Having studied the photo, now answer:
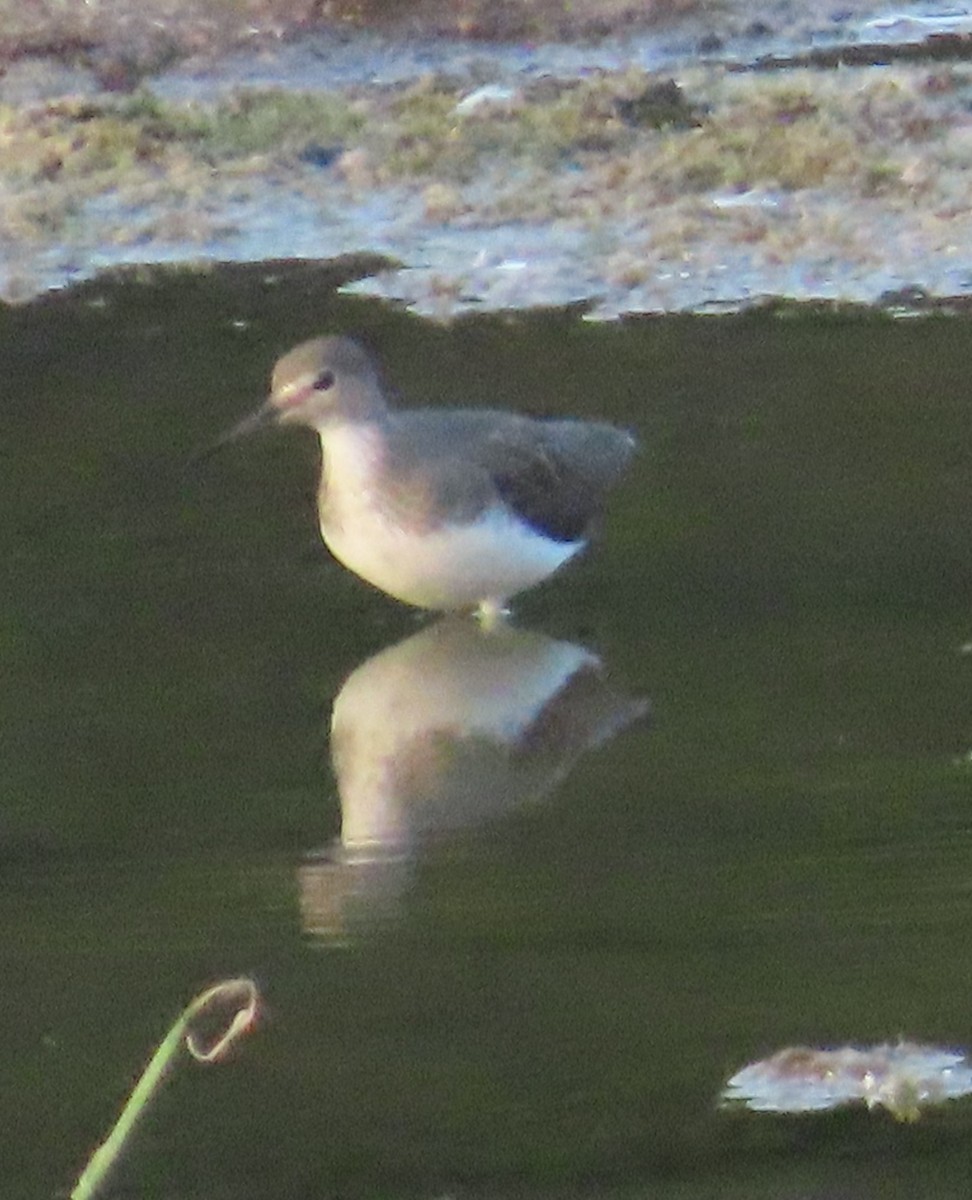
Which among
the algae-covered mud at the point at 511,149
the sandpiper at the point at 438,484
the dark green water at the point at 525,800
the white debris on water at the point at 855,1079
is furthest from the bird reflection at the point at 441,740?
the algae-covered mud at the point at 511,149

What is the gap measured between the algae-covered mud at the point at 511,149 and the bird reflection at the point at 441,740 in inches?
86.3

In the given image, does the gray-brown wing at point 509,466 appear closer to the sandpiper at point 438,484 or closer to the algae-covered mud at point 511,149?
the sandpiper at point 438,484

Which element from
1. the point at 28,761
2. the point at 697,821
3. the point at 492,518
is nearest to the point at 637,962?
the point at 697,821

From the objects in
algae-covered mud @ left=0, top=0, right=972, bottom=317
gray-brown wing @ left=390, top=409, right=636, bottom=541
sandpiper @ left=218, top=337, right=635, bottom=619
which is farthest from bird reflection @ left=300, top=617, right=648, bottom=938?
algae-covered mud @ left=0, top=0, right=972, bottom=317

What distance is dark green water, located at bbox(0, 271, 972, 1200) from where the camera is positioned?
3674 millimetres

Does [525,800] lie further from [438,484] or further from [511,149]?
[511,149]

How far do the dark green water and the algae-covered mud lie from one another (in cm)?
59

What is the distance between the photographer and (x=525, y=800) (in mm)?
4777

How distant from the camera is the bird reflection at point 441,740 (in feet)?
14.7

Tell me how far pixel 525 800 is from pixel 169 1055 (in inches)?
57.9

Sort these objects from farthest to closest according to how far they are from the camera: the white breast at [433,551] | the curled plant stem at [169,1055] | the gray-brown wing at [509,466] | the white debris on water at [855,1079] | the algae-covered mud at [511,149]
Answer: the algae-covered mud at [511,149], the gray-brown wing at [509,466], the white breast at [433,551], the white debris on water at [855,1079], the curled plant stem at [169,1055]

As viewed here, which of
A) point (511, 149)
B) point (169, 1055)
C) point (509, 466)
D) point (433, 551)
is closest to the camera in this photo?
point (169, 1055)

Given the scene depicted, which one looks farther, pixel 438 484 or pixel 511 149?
pixel 511 149

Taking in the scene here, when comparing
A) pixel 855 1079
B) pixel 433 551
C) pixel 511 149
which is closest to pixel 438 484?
pixel 433 551
